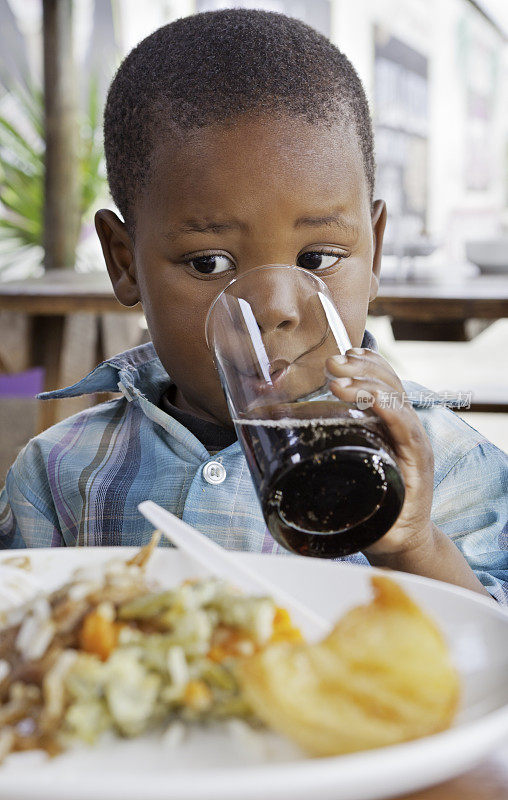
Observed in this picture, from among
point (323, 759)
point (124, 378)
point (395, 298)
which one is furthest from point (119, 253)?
point (395, 298)

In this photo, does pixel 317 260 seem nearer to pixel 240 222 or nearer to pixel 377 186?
pixel 240 222

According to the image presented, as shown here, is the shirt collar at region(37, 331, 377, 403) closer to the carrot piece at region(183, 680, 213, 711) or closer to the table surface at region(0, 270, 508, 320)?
the carrot piece at region(183, 680, 213, 711)

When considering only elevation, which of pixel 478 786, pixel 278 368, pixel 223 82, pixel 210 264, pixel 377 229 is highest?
pixel 223 82

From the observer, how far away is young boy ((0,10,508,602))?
1203 mm

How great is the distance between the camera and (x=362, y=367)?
2.80 ft

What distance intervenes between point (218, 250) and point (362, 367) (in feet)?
1.42

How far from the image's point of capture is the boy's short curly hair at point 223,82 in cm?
126

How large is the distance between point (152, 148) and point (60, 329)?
232cm

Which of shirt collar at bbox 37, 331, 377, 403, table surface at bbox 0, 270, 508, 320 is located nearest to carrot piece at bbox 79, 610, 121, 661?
shirt collar at bbox 37, 331, 377, 403

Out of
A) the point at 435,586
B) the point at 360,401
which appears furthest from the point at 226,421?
the point at 435,586

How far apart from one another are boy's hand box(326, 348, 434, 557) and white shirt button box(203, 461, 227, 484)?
0.30 m

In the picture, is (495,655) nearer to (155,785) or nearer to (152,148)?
(155,785)

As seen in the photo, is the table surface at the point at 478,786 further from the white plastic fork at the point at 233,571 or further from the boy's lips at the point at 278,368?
the boy's lips at the point at 278,368

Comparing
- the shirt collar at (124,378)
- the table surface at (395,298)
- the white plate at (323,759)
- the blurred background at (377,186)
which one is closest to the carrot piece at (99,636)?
the white plate at (323,759)
